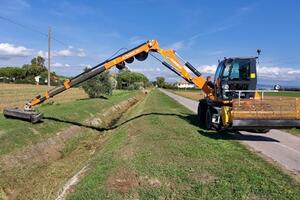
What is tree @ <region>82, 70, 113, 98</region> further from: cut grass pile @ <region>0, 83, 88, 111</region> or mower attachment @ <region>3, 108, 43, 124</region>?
mower attachment @ <region>3, 108, 43, 124</region>

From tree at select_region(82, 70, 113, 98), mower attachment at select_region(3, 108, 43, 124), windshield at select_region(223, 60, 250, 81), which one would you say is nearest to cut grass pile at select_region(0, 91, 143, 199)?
mower attachment at select_region(3, 108, 43, 124)

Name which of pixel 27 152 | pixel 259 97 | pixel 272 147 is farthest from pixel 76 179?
pixel 259 97

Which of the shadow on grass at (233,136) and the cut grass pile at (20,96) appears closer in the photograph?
the shadow on grass at (233,136)

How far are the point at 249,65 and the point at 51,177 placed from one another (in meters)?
10.4

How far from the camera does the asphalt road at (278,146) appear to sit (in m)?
11.3

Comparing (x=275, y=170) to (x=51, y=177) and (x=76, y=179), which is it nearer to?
(x=76, y=179)

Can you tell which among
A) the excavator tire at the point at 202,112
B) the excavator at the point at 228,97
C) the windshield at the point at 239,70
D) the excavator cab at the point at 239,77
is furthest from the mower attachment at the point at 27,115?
the windshield at the point at 239,70

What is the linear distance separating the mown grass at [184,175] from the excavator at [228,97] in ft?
4.57

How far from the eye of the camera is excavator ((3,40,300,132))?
14352 millimetres

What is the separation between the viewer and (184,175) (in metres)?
9.29

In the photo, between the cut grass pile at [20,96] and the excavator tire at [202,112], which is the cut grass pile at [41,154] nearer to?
the excavator tire at [202,112]

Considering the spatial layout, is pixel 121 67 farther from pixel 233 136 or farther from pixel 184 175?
pixel 184 175

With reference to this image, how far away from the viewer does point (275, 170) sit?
32.8 ft

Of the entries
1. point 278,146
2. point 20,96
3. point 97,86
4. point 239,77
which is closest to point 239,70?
point 239,77
